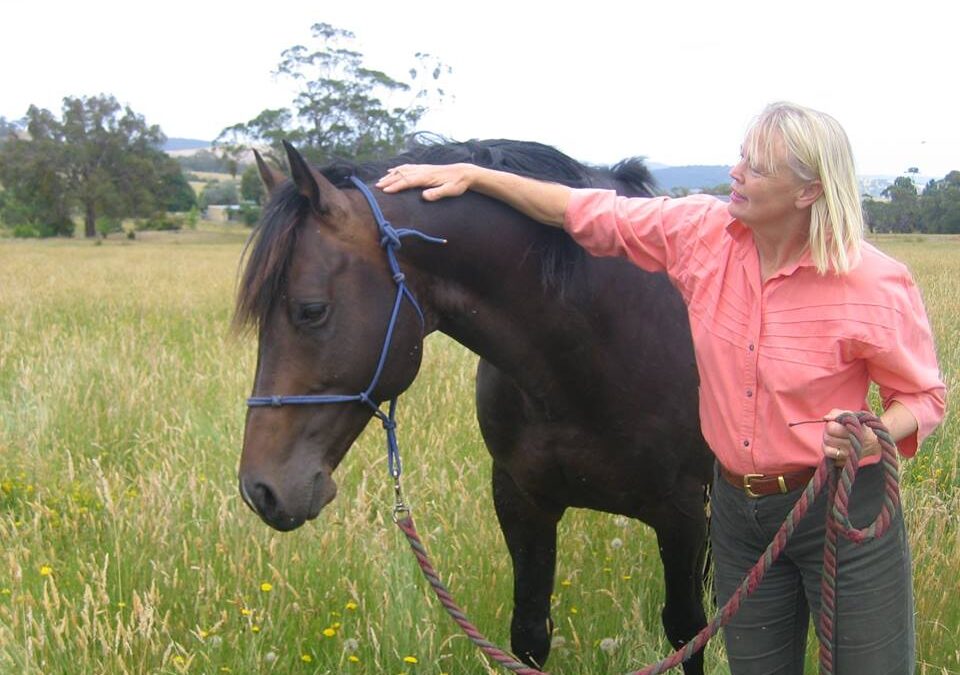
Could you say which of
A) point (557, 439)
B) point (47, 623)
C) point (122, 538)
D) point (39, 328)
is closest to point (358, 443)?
point (122, 538)

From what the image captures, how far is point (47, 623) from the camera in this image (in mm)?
3059

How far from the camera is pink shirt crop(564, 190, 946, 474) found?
195cm

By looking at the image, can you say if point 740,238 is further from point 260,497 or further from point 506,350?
point 260,497

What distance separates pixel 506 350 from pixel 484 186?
49 cm

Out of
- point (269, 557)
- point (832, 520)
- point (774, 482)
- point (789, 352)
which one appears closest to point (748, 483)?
point (774, 482)

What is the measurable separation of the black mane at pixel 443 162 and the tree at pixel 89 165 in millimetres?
56216

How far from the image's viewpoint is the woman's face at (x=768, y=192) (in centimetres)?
192

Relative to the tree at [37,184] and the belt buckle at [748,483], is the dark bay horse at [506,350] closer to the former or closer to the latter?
the belt buckle at [748,483]

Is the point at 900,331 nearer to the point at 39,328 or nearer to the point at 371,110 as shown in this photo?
the point at 39,328

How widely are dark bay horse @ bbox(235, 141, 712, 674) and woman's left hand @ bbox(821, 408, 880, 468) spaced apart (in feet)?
2.73

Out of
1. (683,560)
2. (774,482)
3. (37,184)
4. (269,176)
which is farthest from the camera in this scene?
(37,184)

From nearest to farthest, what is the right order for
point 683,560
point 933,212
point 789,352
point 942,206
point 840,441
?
point 840,441 → point 789,352 → point 683,560 → point 942,206 → point 933,212

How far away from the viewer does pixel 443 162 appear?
2551 mm

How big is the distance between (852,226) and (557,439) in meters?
1.13
